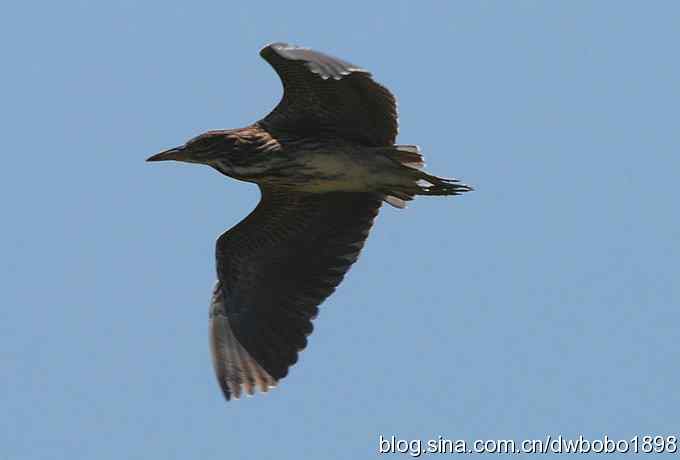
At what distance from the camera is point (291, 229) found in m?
14.1

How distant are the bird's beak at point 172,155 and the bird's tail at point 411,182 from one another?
2.15 metres

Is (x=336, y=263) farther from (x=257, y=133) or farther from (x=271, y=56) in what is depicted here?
(x=271, y=56)

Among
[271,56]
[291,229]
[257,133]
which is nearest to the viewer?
[271,56]

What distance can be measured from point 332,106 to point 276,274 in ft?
7.19

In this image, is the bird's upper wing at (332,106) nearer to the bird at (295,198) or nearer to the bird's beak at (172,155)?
the bird at (295,198)

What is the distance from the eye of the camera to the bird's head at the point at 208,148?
1322 cm

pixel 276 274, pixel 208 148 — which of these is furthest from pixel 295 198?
pixel 208 148

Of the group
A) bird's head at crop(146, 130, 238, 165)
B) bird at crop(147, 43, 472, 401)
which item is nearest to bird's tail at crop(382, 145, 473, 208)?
bird at crop(147, 43, 472, 401)

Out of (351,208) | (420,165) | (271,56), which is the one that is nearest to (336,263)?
(351,208)

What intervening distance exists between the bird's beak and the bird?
13 millimetres

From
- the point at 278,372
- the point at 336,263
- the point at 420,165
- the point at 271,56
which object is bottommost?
the point at 278,372

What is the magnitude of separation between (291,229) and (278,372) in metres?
1.58

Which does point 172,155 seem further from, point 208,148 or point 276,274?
point 276,274

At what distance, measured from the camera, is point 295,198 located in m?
13.9
